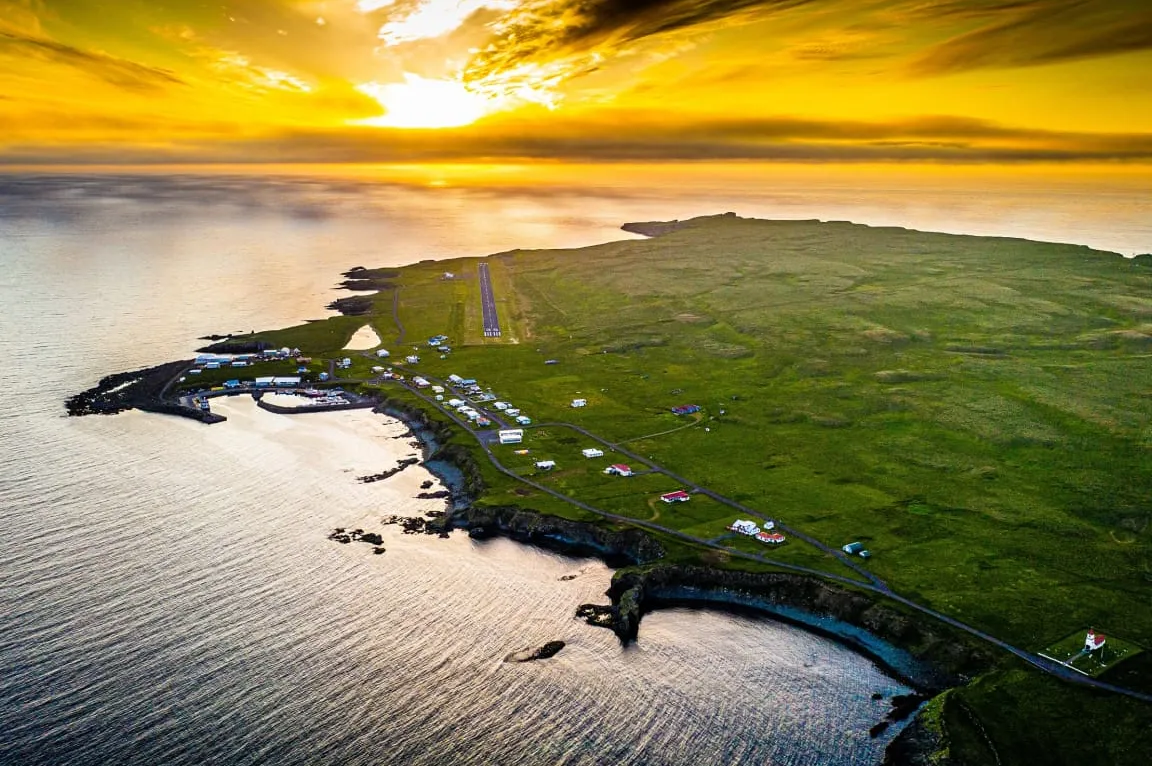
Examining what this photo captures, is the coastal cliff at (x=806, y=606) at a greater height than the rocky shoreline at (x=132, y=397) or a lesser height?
lesser

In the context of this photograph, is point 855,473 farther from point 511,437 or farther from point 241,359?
point 241,359

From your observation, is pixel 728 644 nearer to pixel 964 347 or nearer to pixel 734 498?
pixel 734 498

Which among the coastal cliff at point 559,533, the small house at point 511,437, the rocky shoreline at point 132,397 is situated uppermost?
the rocky shoreline at point 132,397

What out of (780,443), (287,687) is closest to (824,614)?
(780,443)

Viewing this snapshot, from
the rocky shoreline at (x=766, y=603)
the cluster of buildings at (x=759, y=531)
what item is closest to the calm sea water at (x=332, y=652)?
the rocky shoreline at (x=766, y=603)

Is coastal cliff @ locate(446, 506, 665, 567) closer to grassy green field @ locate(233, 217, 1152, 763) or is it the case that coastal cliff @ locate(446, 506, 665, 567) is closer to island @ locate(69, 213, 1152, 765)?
island @ locate(69, 213, 1152, 765)

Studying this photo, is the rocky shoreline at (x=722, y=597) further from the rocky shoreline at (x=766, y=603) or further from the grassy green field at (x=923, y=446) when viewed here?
the grassy green field at (x=923, y=446)

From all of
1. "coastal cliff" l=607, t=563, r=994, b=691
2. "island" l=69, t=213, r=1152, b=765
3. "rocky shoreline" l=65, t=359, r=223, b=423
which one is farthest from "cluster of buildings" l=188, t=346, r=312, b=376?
"coastal cliff" l=607, t=563, r=994, b=691
